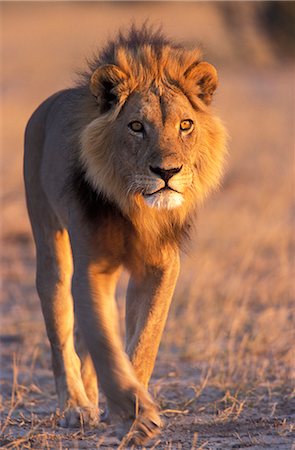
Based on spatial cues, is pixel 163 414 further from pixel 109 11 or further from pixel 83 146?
pixel 109 11

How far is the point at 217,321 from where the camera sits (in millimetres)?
6656

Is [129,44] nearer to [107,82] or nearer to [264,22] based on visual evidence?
[107,82]

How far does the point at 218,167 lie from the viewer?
14.4 ft

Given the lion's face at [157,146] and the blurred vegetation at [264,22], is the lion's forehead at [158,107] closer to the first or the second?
the lion's face at [157,146]

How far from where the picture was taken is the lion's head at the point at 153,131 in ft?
13.3

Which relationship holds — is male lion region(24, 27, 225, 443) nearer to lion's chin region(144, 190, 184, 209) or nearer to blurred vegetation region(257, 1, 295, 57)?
lion's chin region(144, 190, 184, 209)

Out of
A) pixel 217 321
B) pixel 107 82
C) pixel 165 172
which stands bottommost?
pixel 217 321

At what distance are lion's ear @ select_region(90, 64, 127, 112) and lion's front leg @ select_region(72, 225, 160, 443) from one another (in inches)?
24.4

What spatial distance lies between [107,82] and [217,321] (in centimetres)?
276

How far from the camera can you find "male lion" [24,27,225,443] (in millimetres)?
4035

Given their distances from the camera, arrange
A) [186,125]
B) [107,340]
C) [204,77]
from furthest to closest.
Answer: [204,77] < [186,125] < [107,340]

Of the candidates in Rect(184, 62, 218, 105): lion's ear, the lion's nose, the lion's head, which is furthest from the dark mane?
the lion's nose

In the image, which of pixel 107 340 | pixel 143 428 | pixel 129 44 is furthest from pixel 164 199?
pixel 143 428

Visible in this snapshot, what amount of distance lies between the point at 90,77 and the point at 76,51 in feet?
89.3
